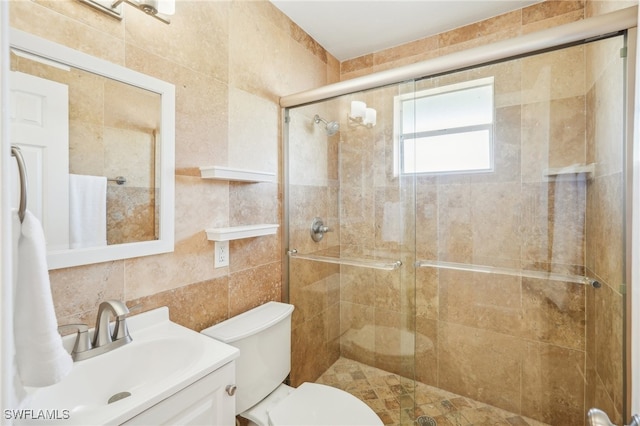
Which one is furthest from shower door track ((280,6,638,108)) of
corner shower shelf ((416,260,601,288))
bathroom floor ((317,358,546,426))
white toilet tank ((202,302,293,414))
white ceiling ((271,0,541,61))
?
bathroom floor ((317,358,546,426))

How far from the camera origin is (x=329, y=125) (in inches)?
70.3

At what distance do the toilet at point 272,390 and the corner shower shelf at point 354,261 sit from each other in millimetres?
439

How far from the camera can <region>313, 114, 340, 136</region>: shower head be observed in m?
1.77

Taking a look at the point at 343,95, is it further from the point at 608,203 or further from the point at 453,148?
the point at 608,203

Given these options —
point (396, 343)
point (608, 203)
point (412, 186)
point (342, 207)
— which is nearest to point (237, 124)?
point (342, 207)

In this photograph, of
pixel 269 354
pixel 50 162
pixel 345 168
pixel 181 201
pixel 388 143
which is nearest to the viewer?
pixel 50 162

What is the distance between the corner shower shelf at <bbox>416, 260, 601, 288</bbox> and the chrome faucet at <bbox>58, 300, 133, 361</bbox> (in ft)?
4.99

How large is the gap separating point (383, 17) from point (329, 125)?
2.63 ft

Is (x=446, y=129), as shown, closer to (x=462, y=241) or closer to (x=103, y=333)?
(x=462, y=241)

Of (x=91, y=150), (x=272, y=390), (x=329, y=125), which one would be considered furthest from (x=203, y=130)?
(x=272, y=390)

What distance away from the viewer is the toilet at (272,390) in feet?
4.03

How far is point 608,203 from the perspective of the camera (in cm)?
127

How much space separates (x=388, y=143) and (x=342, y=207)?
0.46 m

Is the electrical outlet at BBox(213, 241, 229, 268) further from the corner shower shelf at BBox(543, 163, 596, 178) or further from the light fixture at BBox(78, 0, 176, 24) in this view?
the corner shower shelf at BBox(543, 163, 596, 178)
